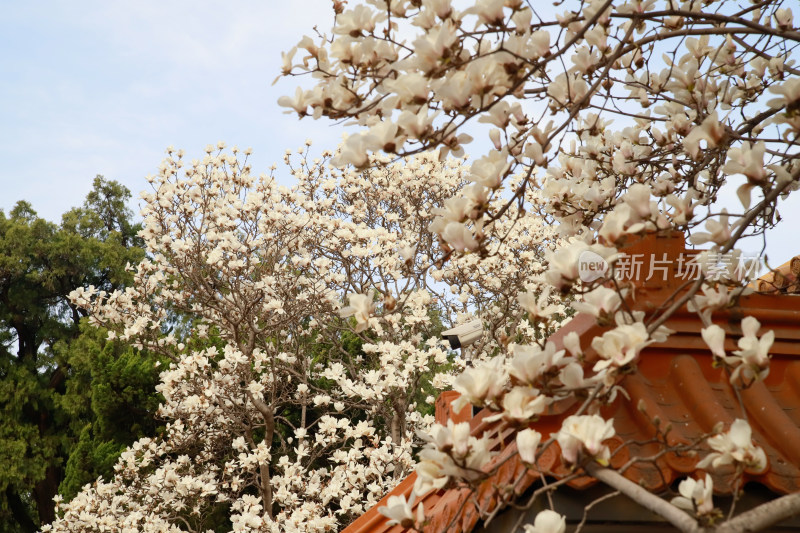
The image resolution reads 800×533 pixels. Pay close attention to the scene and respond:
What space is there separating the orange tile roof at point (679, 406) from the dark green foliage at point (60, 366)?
1094 cm

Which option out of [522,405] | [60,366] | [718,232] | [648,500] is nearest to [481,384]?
[522,405]

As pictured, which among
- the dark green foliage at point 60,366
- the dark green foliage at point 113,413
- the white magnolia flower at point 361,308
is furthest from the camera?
the dark green foliage at point 60,366

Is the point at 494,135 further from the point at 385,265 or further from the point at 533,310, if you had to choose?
the point at 385,265

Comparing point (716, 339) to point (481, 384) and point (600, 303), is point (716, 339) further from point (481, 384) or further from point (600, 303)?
point (481, 384)

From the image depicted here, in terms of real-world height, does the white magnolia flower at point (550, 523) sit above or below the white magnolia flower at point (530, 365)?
below

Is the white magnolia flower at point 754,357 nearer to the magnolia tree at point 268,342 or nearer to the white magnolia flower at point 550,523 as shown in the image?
the white magnolia flower at point 550,523

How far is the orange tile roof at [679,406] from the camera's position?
1.88m

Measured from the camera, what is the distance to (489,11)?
186cm

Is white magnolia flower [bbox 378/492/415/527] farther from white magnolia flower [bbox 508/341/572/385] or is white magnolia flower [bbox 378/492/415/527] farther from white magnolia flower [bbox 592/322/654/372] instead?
white magnolia flower [bbox 592/322/654/372]

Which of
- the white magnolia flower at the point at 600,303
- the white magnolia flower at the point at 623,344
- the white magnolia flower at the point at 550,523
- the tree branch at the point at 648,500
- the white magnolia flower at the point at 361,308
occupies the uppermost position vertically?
the white magnolia flower at the point at 361,308

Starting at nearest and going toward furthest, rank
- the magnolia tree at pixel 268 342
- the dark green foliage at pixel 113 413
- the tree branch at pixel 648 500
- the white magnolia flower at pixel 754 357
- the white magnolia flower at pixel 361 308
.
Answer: the tree branch at pixel 648 500 → the white magnolia flower at pixel 754 357 → the white magnolia flower at pixel 361 308 → the magnolia tree at pixel 268 342 → the dark green foliage at pixel 113 413

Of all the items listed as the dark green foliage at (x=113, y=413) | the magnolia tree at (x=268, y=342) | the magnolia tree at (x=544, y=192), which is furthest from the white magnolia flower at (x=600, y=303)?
the dark green foliage at (x=113, y=413)

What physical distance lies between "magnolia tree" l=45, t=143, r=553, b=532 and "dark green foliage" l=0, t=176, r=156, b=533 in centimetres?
345

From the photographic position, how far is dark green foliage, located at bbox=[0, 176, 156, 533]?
508 inches
